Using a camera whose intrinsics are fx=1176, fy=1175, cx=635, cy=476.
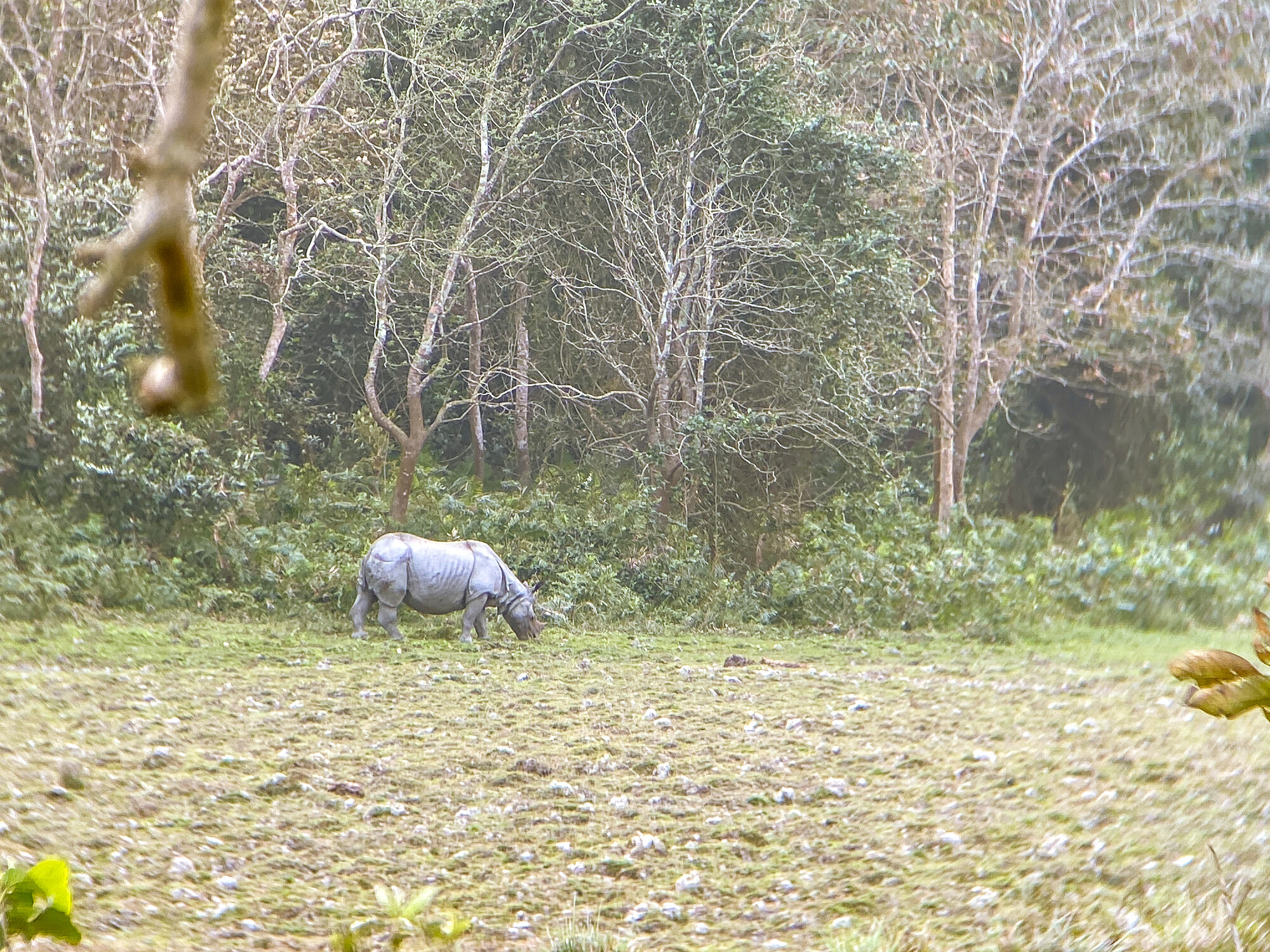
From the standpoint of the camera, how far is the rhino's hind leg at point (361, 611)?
711 centimetres

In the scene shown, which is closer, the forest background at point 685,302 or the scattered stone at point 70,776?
the scattered stone at point 70,776

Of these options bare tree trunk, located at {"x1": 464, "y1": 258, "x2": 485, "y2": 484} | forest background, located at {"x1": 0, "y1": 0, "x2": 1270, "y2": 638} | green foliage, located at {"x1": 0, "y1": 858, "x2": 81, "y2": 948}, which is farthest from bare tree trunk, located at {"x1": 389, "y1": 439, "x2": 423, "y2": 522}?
green foliage, located at {"x1": 0, "y1": 858, "x2": 81, "y2": 948}

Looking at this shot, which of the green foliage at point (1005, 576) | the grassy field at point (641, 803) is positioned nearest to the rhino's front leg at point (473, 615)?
the grassy field at point (641, 803)

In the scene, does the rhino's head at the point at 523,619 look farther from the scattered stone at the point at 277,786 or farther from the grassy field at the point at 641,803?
the scattered stone at the point at 277,786

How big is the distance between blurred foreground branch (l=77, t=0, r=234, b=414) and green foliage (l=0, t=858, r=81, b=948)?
1.61m

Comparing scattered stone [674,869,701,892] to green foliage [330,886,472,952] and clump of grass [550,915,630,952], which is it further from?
green foliage [330,886,472,952]

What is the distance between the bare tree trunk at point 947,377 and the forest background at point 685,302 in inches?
1.9

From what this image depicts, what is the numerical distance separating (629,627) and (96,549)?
133 inches

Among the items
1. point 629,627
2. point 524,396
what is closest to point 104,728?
point 629,627

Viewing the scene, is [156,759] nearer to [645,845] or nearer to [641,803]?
[641,803]

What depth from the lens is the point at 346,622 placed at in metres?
7.48

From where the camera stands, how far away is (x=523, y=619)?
744cm

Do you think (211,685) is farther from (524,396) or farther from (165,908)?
(524,396)

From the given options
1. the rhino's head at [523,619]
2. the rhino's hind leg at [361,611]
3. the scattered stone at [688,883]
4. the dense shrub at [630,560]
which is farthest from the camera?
the rhino's head at [523,619]
